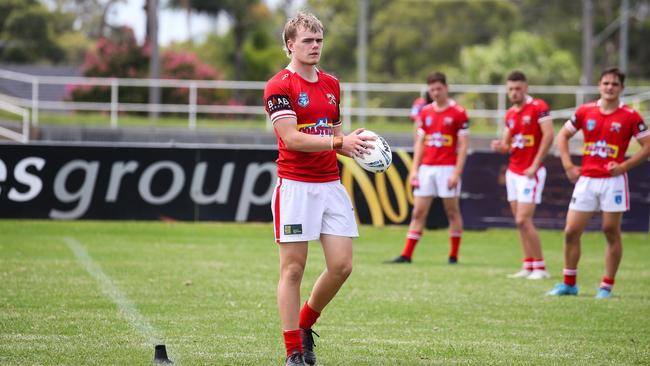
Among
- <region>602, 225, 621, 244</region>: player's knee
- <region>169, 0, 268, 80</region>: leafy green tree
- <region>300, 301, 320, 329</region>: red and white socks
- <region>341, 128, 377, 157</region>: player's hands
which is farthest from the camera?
<region>169, 0, 268, 80</region>: leafy green tree

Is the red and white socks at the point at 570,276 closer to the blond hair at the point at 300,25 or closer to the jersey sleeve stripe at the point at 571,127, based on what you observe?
the jersey sleeve stripe at the point at 571,127

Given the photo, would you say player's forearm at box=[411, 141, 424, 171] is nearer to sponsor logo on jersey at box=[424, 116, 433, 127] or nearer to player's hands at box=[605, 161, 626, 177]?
sponsor logo on jersey at box=[424, 116, 433, 127]

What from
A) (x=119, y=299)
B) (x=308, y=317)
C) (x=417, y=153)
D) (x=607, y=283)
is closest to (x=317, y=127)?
(x=308, y=317)

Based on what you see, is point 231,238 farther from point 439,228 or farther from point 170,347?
point 170,347

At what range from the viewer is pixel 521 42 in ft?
187

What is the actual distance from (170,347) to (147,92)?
28754mm

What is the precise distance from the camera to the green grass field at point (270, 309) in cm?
793

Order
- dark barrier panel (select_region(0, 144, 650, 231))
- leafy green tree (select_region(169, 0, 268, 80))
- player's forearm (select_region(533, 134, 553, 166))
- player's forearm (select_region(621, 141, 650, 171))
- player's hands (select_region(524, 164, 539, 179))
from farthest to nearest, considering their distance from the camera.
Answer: leafy green tree (select_region(169, 0, 268, 80)) → dark barrier panel (select_region(0, 144, 650, 231)) → player's hands (select_region(524, 164, 539, 179)) → player's forearm (select_region(533, 134, 553, 166)) → player's forearm (select_region(621, 141, 650, 171))

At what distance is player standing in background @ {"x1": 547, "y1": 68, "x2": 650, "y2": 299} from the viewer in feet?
35.8

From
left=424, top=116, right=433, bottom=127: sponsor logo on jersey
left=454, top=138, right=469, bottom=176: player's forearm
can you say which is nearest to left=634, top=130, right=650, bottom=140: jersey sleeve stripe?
left=454, top=138, right=469, bottom=176: player's forearm

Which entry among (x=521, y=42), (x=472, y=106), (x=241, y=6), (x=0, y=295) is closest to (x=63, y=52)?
(x=241, y=6)

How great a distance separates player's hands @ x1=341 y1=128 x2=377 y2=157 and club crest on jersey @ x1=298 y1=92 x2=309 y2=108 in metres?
0.38

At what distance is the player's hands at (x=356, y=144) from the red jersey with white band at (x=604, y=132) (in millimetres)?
4533

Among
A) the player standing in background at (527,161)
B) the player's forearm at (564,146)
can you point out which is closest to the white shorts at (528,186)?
the player standing in background at (527,161)
